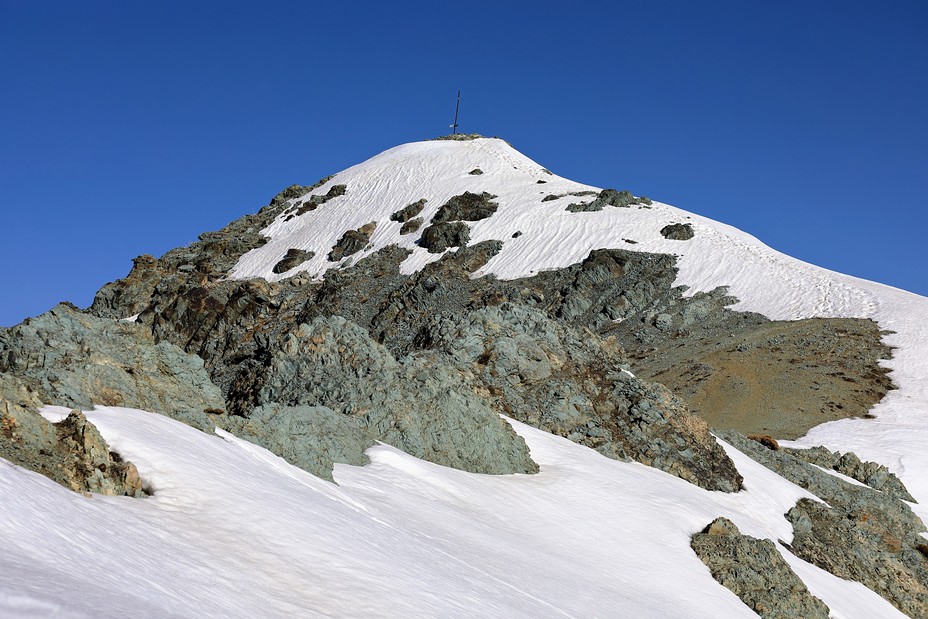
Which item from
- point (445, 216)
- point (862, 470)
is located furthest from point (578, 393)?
point (445, 216)

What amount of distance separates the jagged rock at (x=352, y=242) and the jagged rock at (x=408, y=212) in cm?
263

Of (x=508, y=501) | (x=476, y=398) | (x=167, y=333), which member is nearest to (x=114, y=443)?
(x=508, y=501)

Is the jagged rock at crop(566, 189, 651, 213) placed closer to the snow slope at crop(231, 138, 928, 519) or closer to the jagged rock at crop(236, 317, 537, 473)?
the snow slope at crop(231, 138, 928, 519)

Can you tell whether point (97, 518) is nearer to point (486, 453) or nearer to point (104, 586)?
point (104, 586)

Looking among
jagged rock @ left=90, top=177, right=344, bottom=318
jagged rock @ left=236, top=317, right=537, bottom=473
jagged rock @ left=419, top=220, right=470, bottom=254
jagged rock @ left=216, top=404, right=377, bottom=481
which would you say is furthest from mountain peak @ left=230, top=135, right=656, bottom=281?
jagged rock @ left=216, top=404, right=377, bottom=481

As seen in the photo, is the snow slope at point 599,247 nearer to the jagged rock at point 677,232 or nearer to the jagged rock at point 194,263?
the jagged rock at point 677,232

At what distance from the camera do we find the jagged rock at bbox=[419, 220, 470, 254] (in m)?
85.4

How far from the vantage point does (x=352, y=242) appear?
299ft

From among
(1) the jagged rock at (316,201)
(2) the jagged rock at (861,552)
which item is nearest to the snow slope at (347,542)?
(2) the jagged rock at (861,552)

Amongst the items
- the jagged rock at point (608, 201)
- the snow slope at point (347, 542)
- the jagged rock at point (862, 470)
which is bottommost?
the snow slope at point (347, 542)

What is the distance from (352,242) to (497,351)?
65682mm

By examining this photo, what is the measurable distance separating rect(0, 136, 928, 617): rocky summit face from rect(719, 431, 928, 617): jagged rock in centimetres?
10

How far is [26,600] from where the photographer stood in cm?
532

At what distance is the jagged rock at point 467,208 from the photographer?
9081 cm
